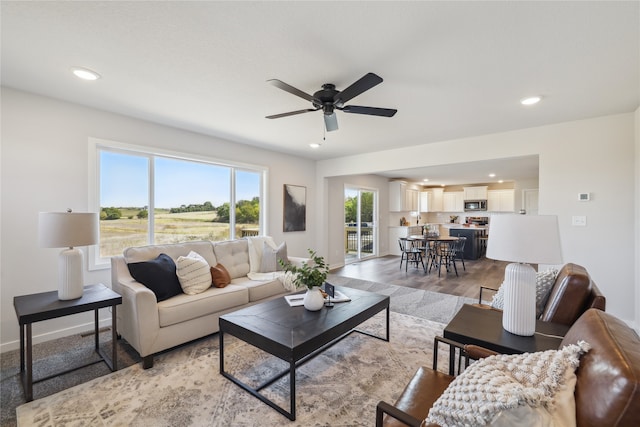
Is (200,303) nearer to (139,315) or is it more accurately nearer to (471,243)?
(139,315)

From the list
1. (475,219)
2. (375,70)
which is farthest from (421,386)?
(475,219)

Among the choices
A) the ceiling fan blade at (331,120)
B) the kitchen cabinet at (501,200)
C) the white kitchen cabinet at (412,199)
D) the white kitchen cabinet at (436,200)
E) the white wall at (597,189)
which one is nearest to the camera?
the ceiling fan blade at (331,120)

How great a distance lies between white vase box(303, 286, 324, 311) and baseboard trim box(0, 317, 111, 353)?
2595 millimetres

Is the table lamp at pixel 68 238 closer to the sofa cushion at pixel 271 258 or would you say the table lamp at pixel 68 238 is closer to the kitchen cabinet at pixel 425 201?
the sofa cushion at pixel 271 258

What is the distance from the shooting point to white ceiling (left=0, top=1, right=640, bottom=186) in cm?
171

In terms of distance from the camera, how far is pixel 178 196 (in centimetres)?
419

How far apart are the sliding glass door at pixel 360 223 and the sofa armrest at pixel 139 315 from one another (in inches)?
205

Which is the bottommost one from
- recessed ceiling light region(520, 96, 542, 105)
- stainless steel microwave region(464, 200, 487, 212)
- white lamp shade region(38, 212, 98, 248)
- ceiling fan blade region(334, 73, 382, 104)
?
white lamp shade region(38, 212, 98, 248)

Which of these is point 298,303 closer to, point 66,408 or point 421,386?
point 421,386

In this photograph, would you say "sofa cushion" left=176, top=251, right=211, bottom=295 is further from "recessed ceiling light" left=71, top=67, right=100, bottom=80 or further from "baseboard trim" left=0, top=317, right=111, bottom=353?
"recessed ceiling light" left=71, top=67, right=100, bottom=80

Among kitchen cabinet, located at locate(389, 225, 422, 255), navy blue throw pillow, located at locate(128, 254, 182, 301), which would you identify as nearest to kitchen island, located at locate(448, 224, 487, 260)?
kitchen cabinet, located at locate(389, 225, 422, 255)

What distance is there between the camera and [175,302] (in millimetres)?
2678

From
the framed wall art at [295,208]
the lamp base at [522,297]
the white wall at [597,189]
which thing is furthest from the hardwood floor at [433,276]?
the lamp base at [522,297]

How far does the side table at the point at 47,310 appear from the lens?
2020 mm
